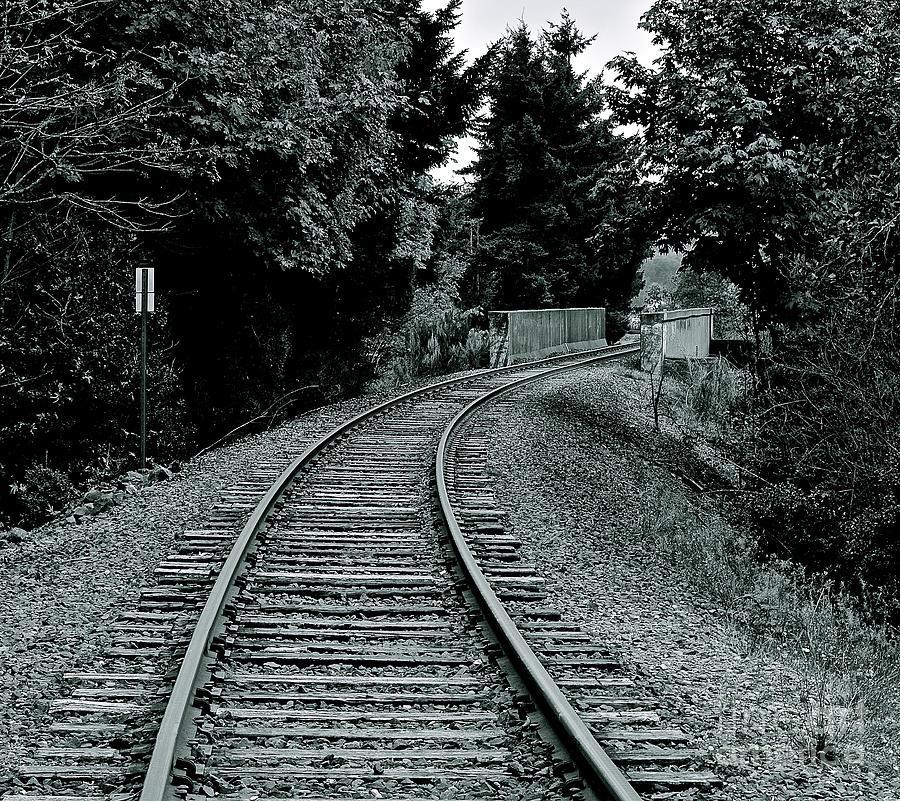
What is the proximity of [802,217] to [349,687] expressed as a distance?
14.6m

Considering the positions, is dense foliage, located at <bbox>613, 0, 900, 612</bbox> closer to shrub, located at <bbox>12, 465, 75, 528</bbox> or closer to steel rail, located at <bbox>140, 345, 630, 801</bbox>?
steel rail, located at <bbox>140, 345, 630, 801</bbox>

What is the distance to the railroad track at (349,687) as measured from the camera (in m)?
4.73

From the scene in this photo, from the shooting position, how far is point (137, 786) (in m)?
4.57

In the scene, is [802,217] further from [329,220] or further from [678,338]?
[678,338]

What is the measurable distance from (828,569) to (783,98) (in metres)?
9.12

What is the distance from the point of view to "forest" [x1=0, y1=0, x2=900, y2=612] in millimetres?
13016

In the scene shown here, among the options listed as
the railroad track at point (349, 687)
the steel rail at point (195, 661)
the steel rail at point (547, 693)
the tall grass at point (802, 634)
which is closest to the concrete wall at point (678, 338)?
the tall grass at point (802, 634)

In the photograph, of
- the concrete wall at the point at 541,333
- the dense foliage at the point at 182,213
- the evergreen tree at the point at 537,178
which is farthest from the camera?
the evergreen tree at the point at 537,178

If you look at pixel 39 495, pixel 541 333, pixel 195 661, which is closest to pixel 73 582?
pixel 195 661

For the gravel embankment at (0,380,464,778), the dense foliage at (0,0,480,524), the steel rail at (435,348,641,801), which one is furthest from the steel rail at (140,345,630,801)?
the dense foliage at (0,0,480,524)

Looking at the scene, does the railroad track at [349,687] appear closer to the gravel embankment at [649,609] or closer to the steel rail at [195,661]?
the steel rail at [195,661]

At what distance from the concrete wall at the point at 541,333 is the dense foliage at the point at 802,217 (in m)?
14.3

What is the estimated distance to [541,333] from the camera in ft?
130

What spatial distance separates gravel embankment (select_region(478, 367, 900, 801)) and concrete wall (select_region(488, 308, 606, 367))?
16.9m
